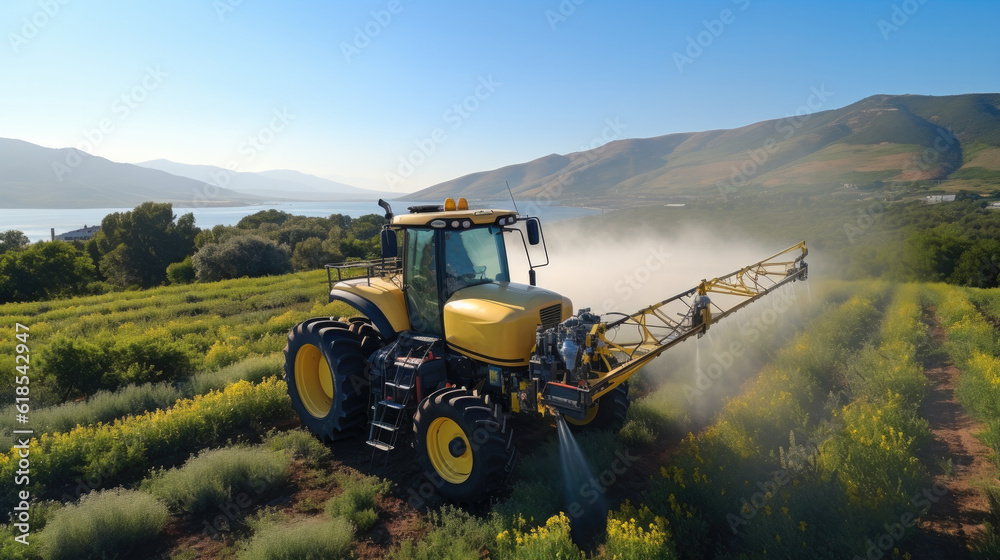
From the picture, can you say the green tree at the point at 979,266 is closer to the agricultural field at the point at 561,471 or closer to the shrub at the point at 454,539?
the agricultural field at the point at 561,471

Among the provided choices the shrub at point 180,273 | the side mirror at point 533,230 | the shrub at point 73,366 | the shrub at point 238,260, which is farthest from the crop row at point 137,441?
the shrub at point 180,273

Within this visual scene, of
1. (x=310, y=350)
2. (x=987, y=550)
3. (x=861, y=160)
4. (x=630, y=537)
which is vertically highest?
(x=861, y=160)

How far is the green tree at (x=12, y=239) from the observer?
4210 cm

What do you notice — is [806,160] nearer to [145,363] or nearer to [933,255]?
[933,255]

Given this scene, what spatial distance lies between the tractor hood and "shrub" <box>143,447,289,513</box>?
2865 millimetres

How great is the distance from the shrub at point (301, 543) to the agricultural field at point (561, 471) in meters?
0.02

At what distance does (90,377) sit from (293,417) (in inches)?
193

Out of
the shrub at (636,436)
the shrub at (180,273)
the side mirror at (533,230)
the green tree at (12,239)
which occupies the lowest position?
the shrub at (636,436)

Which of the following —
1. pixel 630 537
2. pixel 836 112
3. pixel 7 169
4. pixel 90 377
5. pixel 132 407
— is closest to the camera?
pixel 630 537

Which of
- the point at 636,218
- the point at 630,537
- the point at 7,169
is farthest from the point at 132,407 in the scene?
the point at 7,169

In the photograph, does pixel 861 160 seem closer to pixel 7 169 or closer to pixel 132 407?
pixel 132 407

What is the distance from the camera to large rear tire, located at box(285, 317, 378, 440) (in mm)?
6598

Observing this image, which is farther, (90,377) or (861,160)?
(861,160)

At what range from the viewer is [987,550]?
13.5ft
